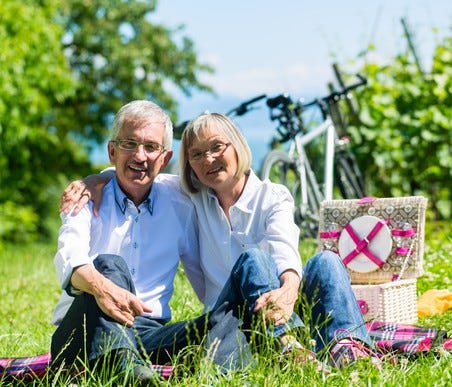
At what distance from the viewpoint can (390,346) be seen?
335 cm

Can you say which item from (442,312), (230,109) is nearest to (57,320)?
(442,312)

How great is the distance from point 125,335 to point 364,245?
5.56ft

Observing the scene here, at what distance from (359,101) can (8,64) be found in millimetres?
4964

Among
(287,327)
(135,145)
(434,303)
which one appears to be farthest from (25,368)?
(434,303)

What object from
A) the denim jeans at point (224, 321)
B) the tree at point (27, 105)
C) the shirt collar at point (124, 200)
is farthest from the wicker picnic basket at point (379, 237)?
the tree at point (27, 105)

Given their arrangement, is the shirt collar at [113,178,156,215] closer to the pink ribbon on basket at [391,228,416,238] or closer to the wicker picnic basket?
the wicker picnic basket

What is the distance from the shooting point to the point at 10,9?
39.8 ft

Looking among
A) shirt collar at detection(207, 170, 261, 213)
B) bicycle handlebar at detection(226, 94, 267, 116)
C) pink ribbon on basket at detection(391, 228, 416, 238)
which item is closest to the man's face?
shirt collar at detection(207, 170, 261, 213)

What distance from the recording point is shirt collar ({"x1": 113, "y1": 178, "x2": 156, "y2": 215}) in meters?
3.49

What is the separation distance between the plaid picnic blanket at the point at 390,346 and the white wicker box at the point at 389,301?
0.28 m

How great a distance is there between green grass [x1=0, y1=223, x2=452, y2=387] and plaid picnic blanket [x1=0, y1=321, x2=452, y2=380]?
58 millimetres

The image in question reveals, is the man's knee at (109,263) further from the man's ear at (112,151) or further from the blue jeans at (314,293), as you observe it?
the man's ear at (112,151)

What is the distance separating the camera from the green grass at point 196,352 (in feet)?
9.05

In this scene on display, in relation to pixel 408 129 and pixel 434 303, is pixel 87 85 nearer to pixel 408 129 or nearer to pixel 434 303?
pixel 408 129
